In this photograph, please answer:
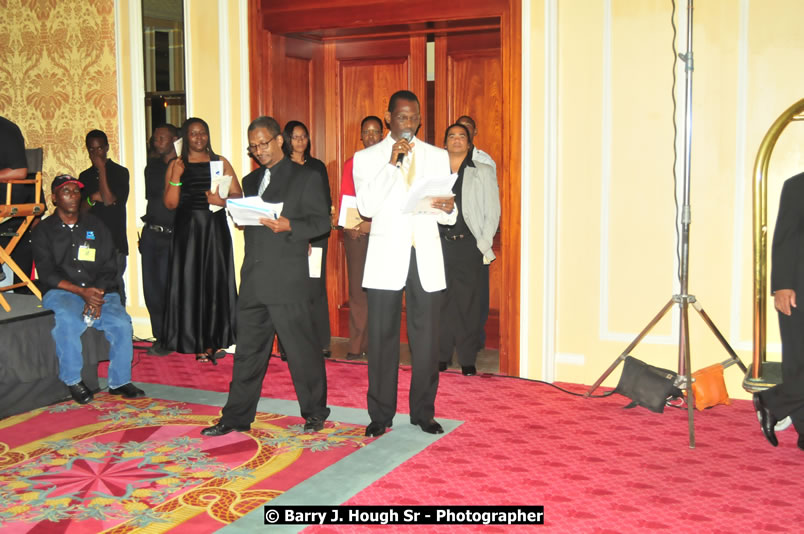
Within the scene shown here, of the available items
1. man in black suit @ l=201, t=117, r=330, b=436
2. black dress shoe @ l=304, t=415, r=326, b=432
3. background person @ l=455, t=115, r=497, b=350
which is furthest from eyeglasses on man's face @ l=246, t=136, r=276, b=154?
background person @ l=455, t=115, r=497, b=350

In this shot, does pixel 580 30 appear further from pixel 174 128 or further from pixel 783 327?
pixel 174 128

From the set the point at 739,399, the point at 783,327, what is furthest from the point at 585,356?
the point at 783,327

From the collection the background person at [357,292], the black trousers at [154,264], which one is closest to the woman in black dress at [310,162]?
the background person at [357,292]

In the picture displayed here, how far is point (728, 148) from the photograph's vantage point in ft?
17.0

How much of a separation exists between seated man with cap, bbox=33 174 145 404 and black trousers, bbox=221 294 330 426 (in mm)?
1173

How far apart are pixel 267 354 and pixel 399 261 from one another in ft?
2.90

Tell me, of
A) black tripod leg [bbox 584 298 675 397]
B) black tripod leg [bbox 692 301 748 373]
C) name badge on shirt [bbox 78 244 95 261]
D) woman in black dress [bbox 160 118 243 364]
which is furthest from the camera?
woman in black dress [bbox 160 118 243 364]

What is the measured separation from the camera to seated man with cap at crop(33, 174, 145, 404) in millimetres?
5070

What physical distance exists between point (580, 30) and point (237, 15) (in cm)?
270

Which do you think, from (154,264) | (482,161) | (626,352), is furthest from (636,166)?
(154,264)

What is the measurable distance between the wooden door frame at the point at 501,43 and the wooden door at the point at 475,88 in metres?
0.81

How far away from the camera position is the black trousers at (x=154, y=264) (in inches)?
251

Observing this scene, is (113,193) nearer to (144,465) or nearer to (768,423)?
(144,465)

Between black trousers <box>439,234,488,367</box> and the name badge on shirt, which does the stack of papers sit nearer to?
the name badge on shirt
